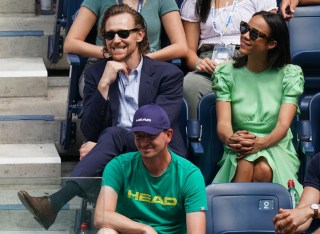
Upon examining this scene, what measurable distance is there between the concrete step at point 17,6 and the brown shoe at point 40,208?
11.8 feet

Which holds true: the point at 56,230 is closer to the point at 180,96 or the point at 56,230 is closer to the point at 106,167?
the point at 106,167

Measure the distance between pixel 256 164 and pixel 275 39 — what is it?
779 millimetres

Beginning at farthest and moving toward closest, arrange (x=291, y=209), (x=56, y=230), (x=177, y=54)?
(x=177, y=54), (x=291, y=209), (x=56, y=230)

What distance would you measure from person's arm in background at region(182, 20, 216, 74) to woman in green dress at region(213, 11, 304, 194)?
260mm

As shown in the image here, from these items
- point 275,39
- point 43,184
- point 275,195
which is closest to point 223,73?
point 275,39

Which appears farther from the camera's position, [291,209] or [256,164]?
[256,164]

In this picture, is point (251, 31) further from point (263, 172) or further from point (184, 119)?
point (263, 172)

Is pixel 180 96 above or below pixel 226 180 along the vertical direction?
above

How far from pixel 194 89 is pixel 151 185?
1.42m

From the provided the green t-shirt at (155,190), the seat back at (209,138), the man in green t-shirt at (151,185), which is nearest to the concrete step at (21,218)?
the man in green t-shirt at (151,185)

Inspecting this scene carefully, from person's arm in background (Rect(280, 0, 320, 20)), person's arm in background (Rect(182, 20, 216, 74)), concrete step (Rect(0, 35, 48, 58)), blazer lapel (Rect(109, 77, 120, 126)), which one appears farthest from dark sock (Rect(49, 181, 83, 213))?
concrete step (Rect(0, 35, 48, 58))

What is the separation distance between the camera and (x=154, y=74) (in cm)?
624

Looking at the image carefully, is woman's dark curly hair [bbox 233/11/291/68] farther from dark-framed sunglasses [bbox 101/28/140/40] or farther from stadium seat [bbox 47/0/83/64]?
stadium seat [bbox 47/0/83/64]

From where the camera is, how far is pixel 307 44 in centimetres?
720
